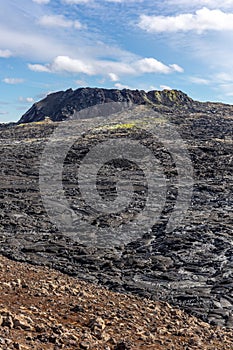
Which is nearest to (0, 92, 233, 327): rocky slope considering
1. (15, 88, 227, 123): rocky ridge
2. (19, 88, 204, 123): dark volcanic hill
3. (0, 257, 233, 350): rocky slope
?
(0, 257, 233, 350): rocky slope

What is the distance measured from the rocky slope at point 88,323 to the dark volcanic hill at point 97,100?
10879 cm

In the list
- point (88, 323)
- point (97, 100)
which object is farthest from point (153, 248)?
point (97, 100)

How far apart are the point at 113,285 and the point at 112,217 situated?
471 inches

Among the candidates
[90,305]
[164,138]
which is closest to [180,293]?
[90,305]

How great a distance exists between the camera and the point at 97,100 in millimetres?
128250

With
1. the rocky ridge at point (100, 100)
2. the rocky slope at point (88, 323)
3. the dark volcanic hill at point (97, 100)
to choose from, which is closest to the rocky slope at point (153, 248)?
the rocky slope at point (88, 323)

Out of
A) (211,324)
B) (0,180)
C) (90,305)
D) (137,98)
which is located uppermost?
(137,98)

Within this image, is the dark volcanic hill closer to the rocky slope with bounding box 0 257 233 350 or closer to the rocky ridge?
the rocky ridge

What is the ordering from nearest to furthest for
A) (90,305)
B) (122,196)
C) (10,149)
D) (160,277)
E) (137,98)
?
(90,305) < (160,277) < (122,196) < (10,149) < (137,98)

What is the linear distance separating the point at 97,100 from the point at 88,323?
12160 cm

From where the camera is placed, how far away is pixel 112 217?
27.5m

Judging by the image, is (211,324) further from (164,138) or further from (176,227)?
(164,138)

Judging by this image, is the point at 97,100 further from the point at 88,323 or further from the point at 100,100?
the point at 88,323

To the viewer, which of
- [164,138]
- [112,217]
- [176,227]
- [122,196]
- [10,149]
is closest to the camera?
[176,227]
